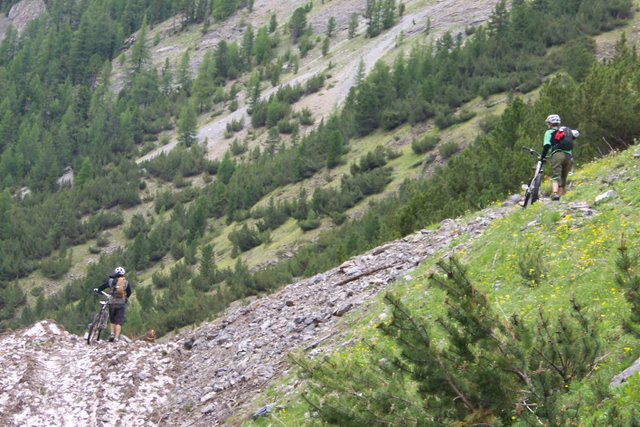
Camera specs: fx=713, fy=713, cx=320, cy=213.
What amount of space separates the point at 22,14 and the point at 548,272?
147m

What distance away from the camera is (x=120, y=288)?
1636cm

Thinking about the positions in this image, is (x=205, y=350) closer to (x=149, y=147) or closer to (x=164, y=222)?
(x=164, y=222)

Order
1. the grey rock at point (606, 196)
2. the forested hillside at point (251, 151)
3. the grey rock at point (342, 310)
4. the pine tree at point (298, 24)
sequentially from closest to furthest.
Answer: the grey rock at point (606, 196) → the grey rock at point (342, 310) → the forested hillside at point (251, 151) → the pine tree at point (298, 24)

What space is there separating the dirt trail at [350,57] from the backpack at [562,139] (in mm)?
54607

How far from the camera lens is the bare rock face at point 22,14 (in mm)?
135625

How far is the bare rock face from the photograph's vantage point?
135625 millimetres

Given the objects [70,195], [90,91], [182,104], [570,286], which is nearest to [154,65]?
[90,91]

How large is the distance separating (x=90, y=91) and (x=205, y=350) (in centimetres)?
8973

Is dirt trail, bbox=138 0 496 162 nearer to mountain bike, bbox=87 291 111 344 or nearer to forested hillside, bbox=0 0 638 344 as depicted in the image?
forested hillside, bbox=0 0 638 344

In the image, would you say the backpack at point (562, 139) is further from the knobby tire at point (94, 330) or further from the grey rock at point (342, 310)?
the knobby tire at point (94, 330)

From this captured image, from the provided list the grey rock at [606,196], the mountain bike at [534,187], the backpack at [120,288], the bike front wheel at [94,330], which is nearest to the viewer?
the grey rock at [606,196]

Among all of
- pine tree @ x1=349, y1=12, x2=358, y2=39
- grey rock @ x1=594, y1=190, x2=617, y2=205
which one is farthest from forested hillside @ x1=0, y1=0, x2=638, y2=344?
grey rock @ x1=594, y1=190, x2=617, y2=205

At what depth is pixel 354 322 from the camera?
492 inches

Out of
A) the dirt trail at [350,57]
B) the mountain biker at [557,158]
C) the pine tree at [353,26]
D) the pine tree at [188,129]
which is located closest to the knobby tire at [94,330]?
the mountain biker at [557,158]
